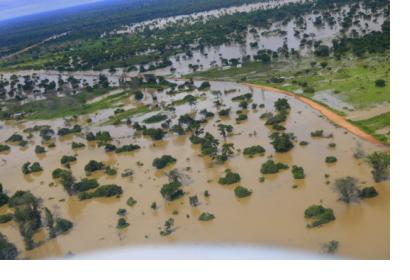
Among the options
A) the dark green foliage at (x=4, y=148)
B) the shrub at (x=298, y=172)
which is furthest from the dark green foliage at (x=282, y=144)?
the dark green foliage at (x=4, y=148)

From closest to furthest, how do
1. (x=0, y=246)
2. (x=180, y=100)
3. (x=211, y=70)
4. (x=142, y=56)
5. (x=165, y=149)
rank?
(x=0, y=246)
(x=165, y=149)
(x=180, y=100)
(x=211, y=70)
(x=142, y=56)

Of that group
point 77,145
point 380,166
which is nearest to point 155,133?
point 77,145

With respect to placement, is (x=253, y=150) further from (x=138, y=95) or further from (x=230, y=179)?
(x=138, y=95)

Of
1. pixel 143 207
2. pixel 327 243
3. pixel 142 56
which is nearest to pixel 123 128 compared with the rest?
pixel 143 207

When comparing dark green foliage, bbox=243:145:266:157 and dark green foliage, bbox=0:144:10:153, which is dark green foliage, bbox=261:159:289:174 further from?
dark green foliage, bbox=0:144:10:153

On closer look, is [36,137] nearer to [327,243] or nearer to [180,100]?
[180,100]

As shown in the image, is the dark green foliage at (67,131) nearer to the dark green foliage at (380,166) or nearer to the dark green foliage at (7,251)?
the dark green foliage at (7,251)
